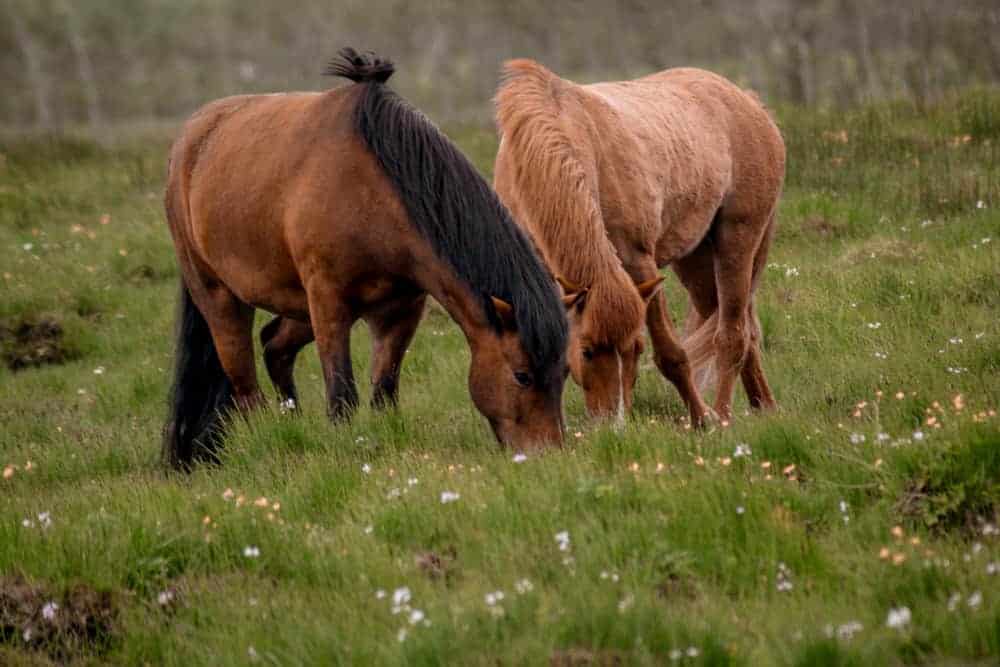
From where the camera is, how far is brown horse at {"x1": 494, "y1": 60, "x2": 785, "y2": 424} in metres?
6.20

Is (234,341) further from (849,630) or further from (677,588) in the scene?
(849,630)

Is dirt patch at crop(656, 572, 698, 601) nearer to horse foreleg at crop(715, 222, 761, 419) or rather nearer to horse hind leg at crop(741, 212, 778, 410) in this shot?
horse foreleg at crop(715, 222, 761, 419)

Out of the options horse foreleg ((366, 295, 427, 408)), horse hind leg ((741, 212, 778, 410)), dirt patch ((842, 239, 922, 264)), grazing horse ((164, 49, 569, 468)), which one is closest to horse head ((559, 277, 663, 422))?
grazing horse ((164, 49, 569, 468))

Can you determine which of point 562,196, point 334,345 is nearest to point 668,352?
point 562,196

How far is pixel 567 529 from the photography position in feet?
14.7

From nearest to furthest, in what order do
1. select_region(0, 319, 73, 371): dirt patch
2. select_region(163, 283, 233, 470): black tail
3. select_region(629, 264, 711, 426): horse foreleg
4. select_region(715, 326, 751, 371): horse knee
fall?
1. select_region(629, 264, 711, 426): horse foreleg
2. select_region(163, 283, 233, 470): black tail
3. select_region(715, 326, 751, 371): horse knee
4. select_region(0, 319, 73, 371): dirt patch

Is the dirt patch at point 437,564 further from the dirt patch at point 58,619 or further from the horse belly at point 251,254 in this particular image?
the horse belly at point 251,254

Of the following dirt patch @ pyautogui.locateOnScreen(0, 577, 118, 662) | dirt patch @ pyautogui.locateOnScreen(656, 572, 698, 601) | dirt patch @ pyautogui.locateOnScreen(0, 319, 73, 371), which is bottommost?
dirt patch @ pyautogui.locateOnScreen(0, 319, 73, 371)

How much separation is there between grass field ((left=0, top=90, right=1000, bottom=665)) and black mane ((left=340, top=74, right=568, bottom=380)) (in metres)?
0.68

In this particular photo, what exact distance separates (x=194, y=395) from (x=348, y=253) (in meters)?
2.01

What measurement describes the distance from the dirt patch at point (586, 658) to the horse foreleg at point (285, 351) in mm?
4841

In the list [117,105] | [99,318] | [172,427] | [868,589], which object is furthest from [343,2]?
[868,589]

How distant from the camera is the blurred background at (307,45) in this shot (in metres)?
46.6

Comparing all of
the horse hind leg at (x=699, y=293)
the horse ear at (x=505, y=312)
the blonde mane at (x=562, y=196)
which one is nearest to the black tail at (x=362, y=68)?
the blonde mane at (x=562, y=196)
